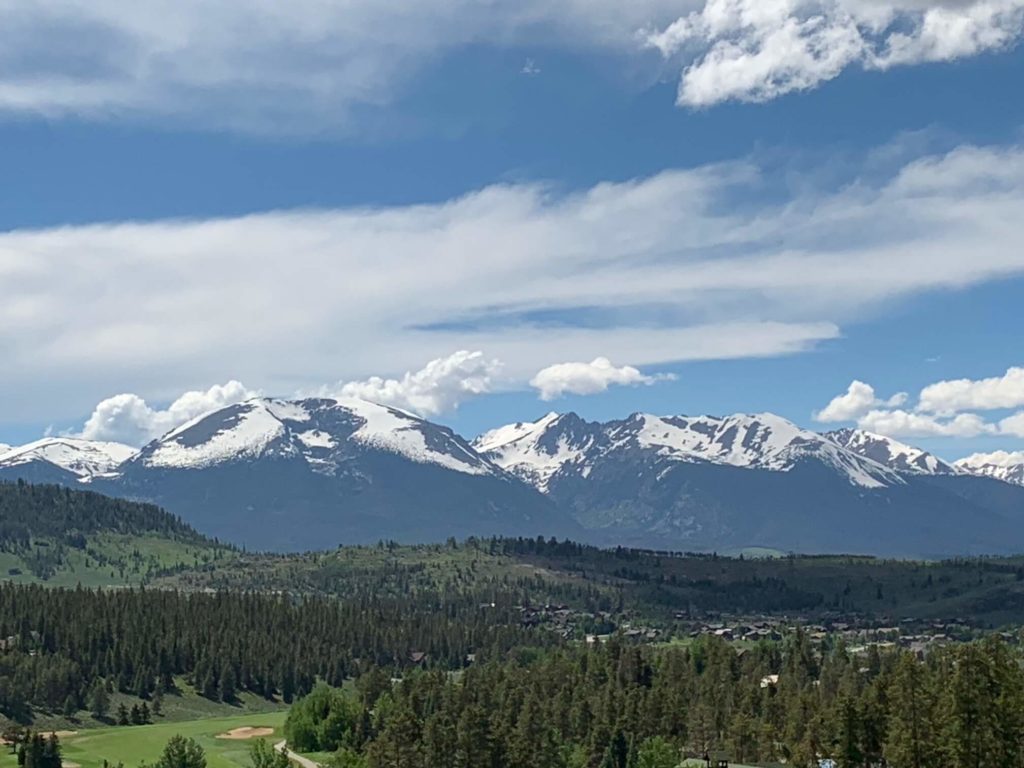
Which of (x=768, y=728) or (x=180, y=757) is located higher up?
(x=768, y=728)

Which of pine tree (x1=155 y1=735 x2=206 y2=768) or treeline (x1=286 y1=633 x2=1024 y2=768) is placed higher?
treeline (x1=286 y1=633 x2=1024 y2=768)

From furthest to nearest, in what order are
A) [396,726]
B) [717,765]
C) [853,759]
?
[717,765]
[396,726]
[853,759]

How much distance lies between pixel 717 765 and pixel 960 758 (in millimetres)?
56407

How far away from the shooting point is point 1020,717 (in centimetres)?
12494

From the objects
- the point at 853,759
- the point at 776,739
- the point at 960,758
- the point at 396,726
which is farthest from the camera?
the point at 776,739

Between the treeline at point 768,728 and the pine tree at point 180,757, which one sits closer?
the treeline at point 768,728

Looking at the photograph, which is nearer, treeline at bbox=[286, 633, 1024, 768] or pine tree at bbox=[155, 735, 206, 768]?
treeline at bbox=[286, 633, 1024, 768]

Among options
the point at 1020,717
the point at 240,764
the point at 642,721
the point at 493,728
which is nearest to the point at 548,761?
the point at 493,728

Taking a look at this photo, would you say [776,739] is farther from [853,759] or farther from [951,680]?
[951,680]

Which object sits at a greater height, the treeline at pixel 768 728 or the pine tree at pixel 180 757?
the treeline at pixel 768 728

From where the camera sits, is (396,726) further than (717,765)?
No

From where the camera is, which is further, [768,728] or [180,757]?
[768,728]

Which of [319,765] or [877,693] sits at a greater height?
[877,693]

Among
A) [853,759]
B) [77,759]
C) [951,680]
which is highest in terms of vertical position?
[951,680]
